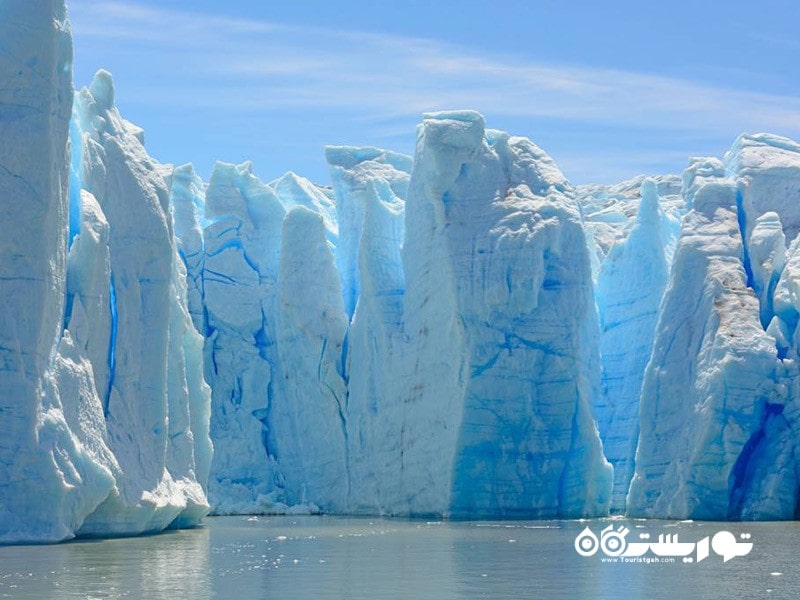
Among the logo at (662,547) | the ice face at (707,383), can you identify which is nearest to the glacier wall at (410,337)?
the ice face at (707,383)

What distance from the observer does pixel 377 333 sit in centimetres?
3406

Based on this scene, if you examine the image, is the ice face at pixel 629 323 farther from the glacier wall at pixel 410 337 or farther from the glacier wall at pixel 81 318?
the glacier wall at pixel 81 318

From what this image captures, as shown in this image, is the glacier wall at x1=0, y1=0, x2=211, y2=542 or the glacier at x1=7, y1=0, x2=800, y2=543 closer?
the glacier wall at x1=0, y1=0, x2=211, y2=542

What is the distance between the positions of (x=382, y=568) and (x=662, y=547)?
5.03 m

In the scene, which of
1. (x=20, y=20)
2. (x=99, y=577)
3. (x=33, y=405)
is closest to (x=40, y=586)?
(x=99, y=577)

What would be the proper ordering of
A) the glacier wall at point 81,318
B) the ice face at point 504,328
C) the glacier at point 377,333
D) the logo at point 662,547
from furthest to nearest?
the ice face at point 504,328 < the glacier at point 377,333 < the glacier wall at point 81,318 < the logo at point 662,547

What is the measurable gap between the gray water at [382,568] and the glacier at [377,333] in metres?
1.93

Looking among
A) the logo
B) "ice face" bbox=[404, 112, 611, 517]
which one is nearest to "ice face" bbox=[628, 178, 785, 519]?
"ice face" bbox=[404, 112, 611, 517]

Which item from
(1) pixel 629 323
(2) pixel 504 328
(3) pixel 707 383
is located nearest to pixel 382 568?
(3) pixel 707 383

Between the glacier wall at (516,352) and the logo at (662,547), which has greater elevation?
the glacier wall at (516,352)

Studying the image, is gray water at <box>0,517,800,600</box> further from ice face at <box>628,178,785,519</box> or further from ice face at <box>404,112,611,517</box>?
ice face at <box>404,112,611,517</box>

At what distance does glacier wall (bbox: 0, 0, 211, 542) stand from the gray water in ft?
2.67

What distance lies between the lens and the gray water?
15430mm

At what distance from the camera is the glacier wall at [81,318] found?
821 inches
